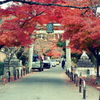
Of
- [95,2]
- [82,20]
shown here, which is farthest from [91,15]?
[95,2]

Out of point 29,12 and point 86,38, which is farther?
point 29,12

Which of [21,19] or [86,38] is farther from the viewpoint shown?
[21,19]

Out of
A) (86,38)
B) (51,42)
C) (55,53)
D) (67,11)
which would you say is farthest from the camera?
(55,53)

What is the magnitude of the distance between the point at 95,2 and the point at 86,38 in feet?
8.41

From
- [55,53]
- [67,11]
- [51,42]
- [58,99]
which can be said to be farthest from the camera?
[55,53]

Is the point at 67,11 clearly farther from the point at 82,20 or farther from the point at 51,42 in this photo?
the point at 51,42

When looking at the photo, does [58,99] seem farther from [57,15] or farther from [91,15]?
[57,15]

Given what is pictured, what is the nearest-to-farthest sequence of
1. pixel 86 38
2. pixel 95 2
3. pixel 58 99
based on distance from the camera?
1. pixel 58 99
2. pixel 95 2
3. pixel 86 38

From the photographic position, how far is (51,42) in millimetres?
57688

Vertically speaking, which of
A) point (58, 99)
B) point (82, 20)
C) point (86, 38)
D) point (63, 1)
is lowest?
point (58, 99)

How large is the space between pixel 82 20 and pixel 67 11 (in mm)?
2447

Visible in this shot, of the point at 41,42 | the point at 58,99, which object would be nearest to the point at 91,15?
the point at 58,99

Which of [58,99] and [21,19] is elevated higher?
[21,19]

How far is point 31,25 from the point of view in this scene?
21281 mm
